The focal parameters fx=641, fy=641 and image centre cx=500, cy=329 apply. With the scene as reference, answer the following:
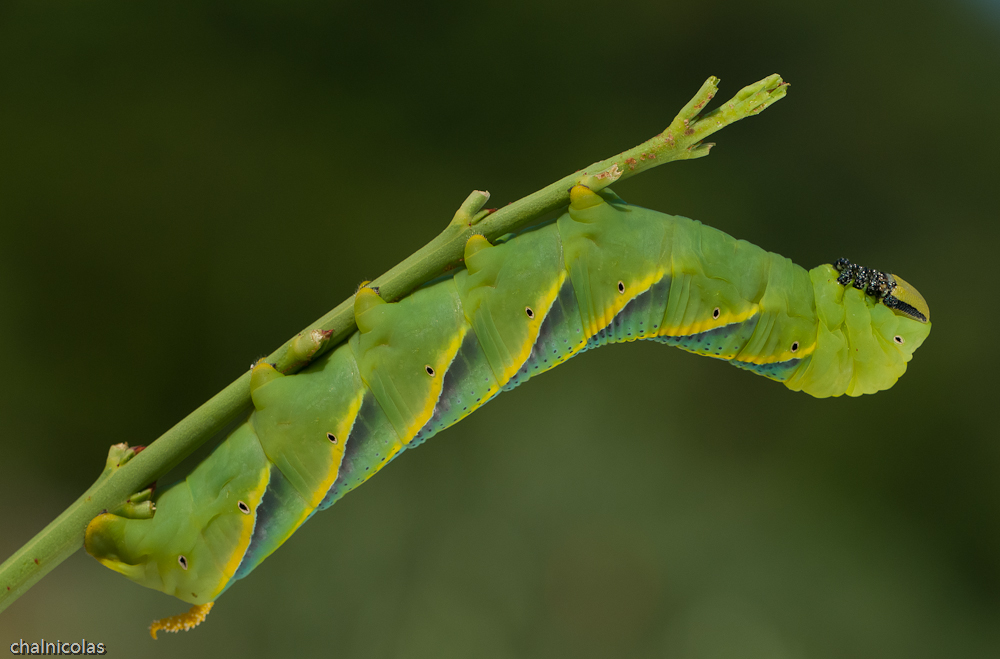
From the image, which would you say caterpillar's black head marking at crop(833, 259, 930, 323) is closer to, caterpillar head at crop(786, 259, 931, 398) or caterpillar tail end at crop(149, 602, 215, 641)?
caterpillar head at crop(786, 259, 931, 398)

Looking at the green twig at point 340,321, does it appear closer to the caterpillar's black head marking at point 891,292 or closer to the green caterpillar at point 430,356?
the green caterpillar at point 430,356

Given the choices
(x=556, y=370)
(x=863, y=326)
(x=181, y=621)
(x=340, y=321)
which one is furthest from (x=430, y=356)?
(x=556, y=370)

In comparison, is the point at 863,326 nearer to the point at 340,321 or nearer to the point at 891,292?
the point at 891,292

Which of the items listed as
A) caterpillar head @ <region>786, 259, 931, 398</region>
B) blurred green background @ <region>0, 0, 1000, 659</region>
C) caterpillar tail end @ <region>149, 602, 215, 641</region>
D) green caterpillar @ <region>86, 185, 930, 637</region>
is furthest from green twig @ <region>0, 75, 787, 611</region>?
blurred green background @ <region>0, 0, 1000, 659</region>

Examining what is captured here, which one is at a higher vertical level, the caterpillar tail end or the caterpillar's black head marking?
the caterpillar tail end

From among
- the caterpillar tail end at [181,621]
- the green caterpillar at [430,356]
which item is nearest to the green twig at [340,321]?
the green caterpillar at [430,356]

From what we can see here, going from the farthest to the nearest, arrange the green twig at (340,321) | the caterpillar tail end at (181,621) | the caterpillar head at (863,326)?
the caterpillar head at (863,326) < the caterpillar tail end at (181,621) < the green twig at (340,321)

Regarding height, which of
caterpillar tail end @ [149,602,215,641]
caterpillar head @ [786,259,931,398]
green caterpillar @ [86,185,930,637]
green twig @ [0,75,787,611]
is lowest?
caterpillar head @ [786,259,931,398]
